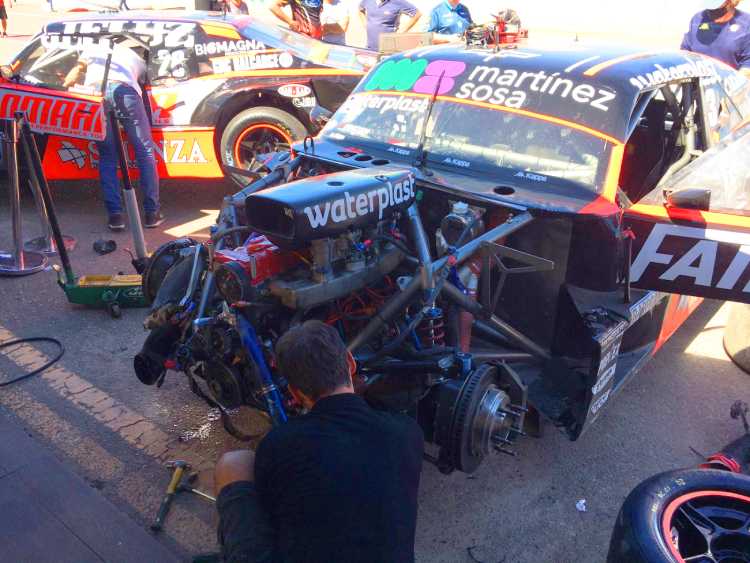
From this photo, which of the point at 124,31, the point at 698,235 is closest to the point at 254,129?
the point at 124,31

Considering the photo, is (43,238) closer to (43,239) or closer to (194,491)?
(43,239)

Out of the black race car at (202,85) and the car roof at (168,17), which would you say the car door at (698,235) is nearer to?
the black race car at (202,85)

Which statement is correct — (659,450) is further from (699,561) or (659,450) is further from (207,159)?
(207,159)

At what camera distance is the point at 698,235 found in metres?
3.28

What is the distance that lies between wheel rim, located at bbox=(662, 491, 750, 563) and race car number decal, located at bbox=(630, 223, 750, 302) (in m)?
1.19

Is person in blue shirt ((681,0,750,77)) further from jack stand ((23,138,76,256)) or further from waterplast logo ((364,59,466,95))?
jack stand ((23,138,76,256))

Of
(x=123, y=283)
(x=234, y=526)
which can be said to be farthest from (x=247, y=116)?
(x=234, y=526)

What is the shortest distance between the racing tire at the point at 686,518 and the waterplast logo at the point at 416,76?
2513 mm

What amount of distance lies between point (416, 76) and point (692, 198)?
182cm

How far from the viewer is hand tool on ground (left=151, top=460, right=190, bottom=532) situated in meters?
2.95

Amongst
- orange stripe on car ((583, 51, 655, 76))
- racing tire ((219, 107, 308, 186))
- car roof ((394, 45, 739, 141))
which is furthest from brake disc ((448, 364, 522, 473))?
racing tire ((219, 107, 308, 186))

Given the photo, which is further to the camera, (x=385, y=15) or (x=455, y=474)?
(x=385, y=15)

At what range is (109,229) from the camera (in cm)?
645

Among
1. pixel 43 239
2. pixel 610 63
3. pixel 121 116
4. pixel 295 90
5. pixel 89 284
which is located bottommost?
pixel 43 239
